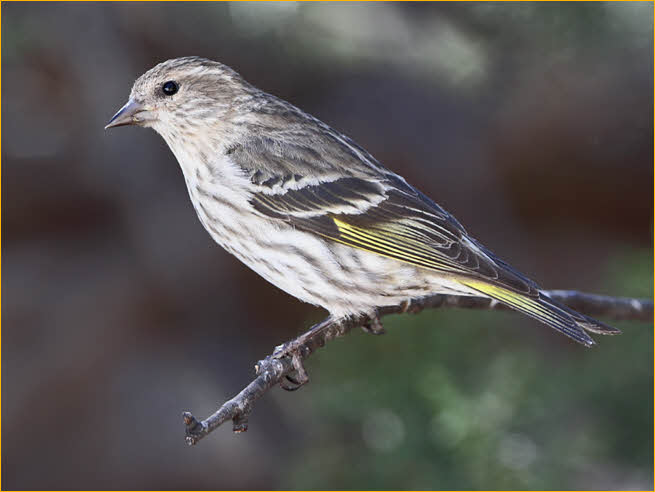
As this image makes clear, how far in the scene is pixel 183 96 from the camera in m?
2.19

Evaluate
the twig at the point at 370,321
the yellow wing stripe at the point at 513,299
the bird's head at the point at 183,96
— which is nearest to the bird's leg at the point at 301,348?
the twig at the point at 370,321

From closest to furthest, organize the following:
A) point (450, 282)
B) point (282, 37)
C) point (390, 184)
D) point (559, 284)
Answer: point (450, 282), point (390, 184), point (282, 37), point (559, 284)

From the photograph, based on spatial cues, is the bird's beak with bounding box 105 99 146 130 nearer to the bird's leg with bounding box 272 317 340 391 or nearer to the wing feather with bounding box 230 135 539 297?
the wing feather with bounding box 230 135 539 297

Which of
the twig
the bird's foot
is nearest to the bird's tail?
the twig

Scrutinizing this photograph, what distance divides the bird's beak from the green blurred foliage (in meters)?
0.86

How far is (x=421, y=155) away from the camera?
3.99 meters

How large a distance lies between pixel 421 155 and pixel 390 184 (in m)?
1.92

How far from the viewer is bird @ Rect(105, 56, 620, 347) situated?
199 centimetres

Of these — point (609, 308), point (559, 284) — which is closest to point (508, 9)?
point (609, 308)

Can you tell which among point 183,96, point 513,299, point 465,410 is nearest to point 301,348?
point 513,299

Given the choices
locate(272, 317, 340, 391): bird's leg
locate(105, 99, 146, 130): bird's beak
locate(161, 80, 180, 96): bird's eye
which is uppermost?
locate(161, 80, 180, 96): bird's eye

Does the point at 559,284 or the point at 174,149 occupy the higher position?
the point at 559,284

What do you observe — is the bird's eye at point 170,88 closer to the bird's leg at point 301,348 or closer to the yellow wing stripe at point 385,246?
the yellow wing stripe at point 385,246

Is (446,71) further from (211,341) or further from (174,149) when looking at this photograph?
(211,341)
